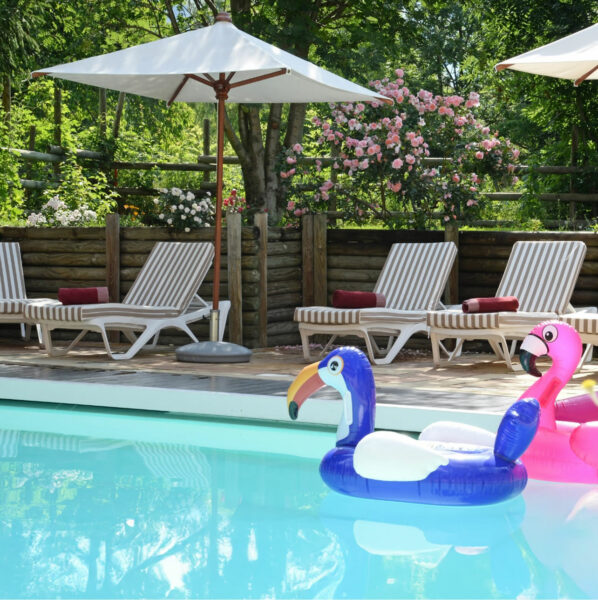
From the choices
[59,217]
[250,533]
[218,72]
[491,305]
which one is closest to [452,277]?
[491,305]

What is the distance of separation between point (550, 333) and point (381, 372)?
8.83 feet

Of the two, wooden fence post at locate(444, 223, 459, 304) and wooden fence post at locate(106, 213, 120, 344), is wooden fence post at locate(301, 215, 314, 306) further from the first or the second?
wooden fence post at locate(106, 213, 120, 344)

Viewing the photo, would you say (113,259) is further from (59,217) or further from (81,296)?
(81,296)

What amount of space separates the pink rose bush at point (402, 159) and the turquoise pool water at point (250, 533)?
4.20m

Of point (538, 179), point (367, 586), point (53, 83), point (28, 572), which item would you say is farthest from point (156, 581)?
point (53, 83)

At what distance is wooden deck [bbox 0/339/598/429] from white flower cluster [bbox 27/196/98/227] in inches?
70.0

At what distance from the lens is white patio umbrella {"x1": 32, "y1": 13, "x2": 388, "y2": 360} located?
24.2ft

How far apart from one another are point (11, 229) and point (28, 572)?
6707 millimetres

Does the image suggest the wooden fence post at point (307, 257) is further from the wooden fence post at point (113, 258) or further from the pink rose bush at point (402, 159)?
the wooden fence post at point (113, 258)

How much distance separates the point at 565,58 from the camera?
22.5ft

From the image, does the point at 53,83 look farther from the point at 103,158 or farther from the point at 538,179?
the point at 538,179

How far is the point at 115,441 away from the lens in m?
5.96

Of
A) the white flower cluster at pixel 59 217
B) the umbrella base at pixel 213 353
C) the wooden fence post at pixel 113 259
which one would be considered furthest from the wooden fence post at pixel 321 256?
the white flower cluster at pixel 59 217

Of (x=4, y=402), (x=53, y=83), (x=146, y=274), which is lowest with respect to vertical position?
(x=4, y=402)
